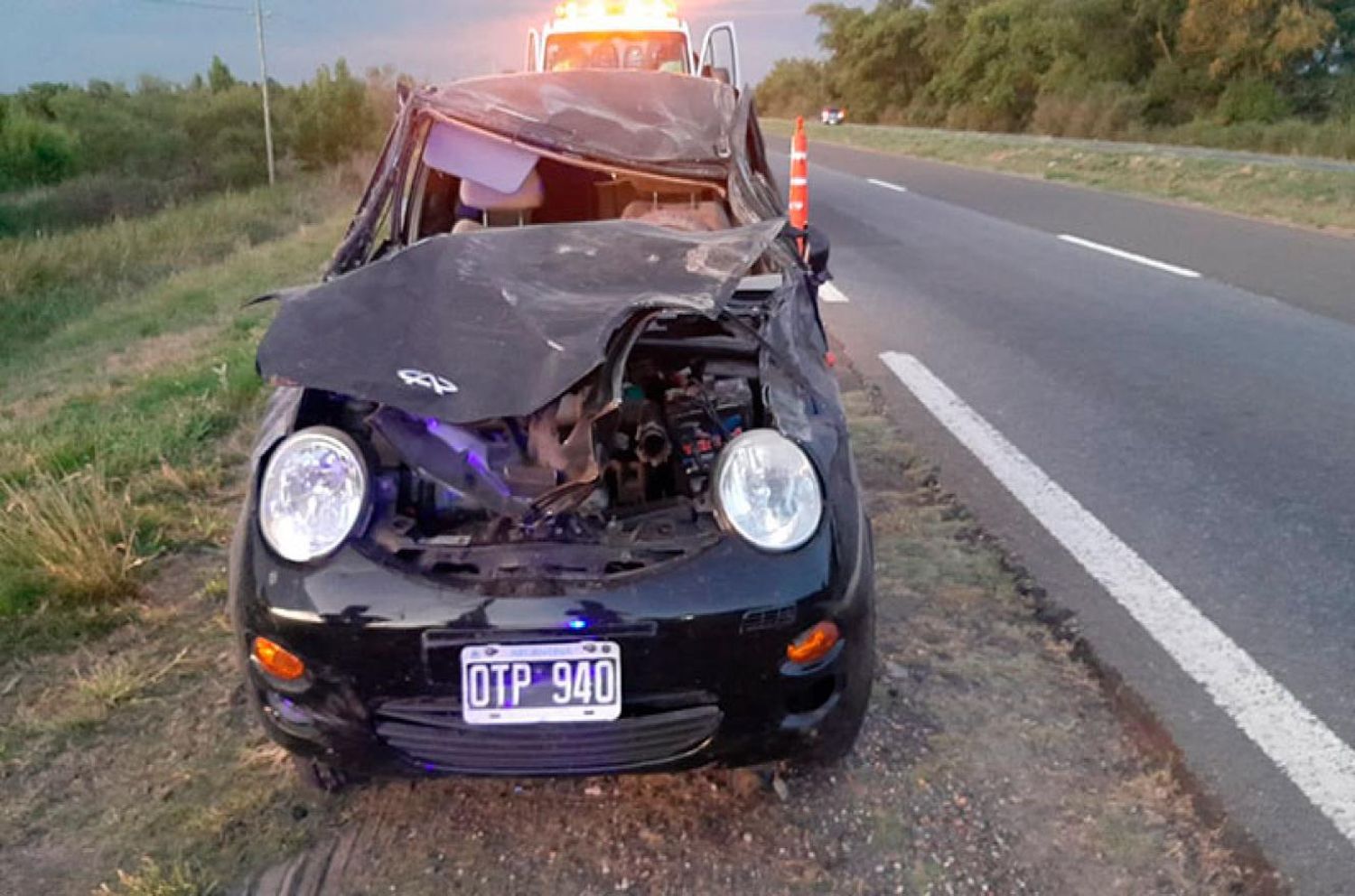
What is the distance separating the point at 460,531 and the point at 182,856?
37.9 inches

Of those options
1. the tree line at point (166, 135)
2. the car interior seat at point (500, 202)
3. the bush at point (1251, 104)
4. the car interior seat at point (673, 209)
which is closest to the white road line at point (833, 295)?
the car interior seat at point (673, 209)

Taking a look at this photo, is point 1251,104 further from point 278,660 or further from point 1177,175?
point 278,660

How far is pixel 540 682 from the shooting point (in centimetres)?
238

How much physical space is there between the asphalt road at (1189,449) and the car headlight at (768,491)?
122 centimetres

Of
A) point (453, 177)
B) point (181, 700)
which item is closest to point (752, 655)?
point (181, 700)

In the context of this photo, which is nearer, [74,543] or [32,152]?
[74,543]

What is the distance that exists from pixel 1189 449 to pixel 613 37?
1019cm

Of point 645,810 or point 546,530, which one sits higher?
point 546,530

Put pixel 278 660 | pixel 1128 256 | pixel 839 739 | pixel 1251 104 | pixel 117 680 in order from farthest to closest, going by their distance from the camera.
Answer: pixel 1251 104, pixel 1128 256, pixel 117 680, pixel 839 739, pixel 278 660

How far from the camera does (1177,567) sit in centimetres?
388

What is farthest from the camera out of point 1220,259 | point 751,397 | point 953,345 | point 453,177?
point 1220,259

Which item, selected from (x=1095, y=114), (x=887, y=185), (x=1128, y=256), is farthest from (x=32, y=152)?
(x=1095, y=114)

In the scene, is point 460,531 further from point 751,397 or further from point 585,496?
point 751,397

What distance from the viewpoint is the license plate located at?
2363mm
